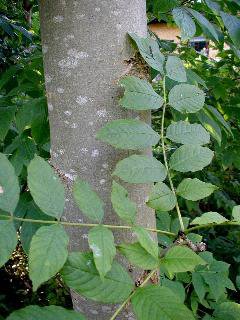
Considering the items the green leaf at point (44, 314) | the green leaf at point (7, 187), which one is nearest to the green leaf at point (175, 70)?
the green leaf at point (7, 187)

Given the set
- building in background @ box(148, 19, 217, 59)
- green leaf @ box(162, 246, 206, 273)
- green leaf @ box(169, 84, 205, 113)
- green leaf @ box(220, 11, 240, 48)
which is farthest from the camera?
building in background @ box(148, 19, 217, 59)

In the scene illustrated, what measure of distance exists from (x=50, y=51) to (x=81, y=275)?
1.61ft

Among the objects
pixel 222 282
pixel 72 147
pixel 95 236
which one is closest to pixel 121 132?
pixel 72 147

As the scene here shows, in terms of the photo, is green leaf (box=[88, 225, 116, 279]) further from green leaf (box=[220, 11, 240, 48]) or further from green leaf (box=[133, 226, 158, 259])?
green leaf (box=[220, 11, 240, 48])

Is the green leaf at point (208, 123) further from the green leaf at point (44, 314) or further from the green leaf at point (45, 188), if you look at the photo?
the green leaf at point (44, 314)

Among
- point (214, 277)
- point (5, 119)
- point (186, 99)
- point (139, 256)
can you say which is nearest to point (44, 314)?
point (139, 256)

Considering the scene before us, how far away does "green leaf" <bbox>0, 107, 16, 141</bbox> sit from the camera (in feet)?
3.81

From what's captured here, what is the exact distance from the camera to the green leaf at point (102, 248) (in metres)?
0.59

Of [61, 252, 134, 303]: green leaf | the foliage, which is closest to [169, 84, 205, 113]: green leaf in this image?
the foliage

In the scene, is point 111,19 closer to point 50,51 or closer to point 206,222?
point 50,51

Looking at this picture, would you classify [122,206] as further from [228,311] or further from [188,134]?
[228,311]

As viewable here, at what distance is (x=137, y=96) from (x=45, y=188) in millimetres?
A: 289

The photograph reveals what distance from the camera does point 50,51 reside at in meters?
0.81

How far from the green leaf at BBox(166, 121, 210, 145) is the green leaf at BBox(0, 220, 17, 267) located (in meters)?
0.43
